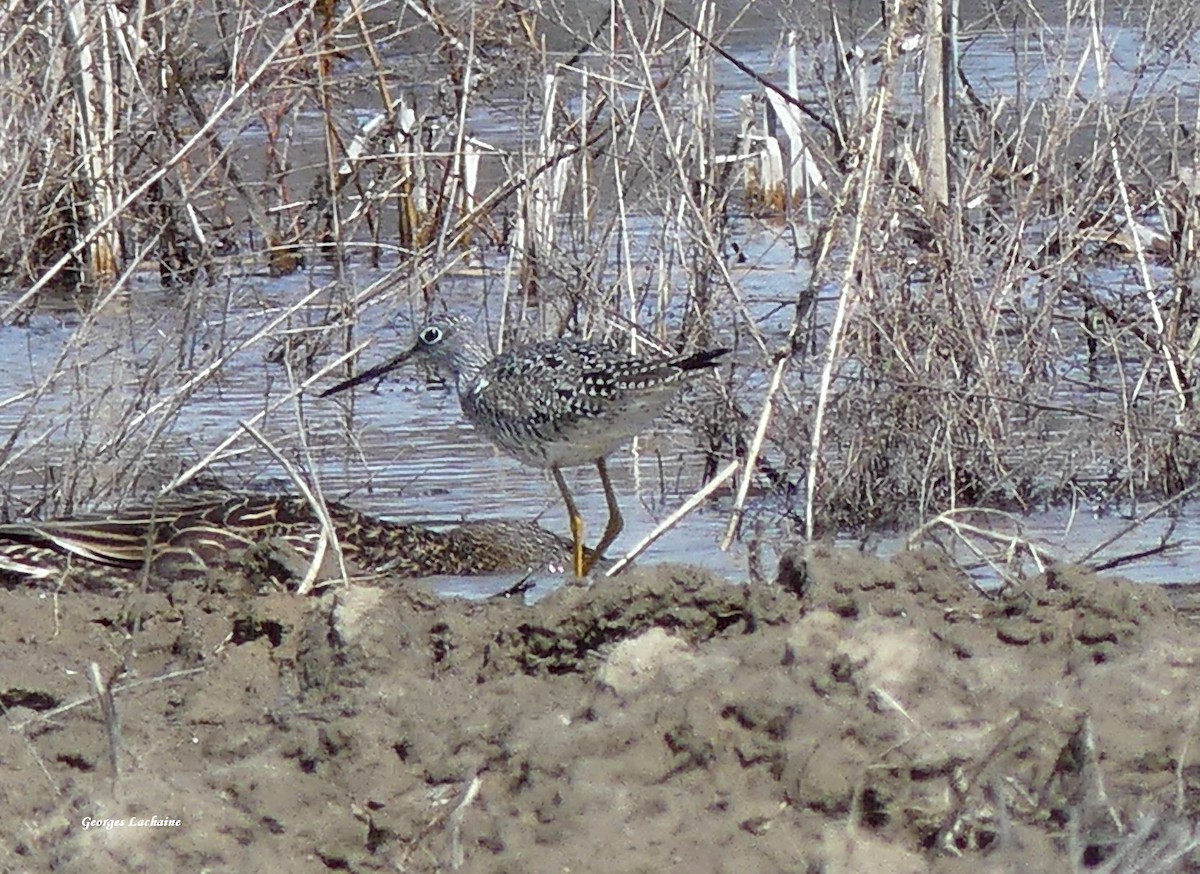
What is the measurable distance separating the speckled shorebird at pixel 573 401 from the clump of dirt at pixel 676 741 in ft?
6.70

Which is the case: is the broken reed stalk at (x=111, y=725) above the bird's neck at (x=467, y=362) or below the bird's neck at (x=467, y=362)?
above

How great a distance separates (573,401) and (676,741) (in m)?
3.12

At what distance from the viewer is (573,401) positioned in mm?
7246

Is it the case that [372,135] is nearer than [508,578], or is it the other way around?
[508,578]

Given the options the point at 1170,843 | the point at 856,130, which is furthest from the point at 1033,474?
the point at 1170,843

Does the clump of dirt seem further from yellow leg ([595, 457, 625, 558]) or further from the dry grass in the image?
yellow leg ([595, 457, 625, 558])

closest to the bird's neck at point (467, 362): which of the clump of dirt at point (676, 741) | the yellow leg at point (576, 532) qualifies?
the yellow leg at point (576, 532)

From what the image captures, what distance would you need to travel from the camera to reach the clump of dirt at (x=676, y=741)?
156 inches

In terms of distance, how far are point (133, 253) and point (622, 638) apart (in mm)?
7037

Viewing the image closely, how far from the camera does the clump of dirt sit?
156 inches

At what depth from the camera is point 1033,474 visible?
770 cm

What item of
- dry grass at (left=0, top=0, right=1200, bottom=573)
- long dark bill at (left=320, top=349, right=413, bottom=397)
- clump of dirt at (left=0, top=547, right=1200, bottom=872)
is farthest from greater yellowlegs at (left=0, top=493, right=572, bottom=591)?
clump of dirt at (left=0, top=547, right=1200, bottom=872)

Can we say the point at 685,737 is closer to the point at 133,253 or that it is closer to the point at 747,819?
the point at 747,819

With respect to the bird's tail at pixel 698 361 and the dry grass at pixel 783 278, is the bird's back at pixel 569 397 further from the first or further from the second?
the dry grass at pixel 783 278
